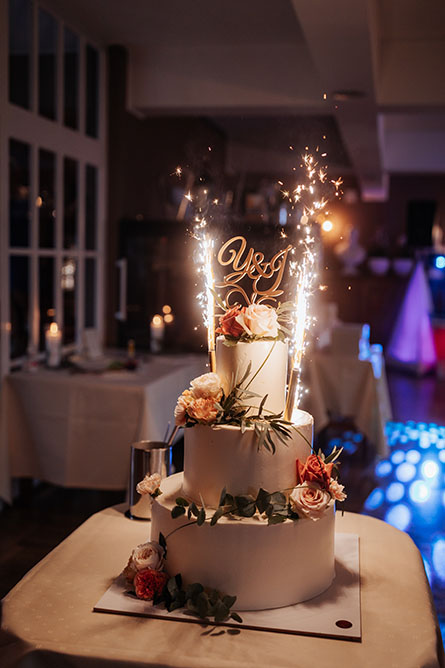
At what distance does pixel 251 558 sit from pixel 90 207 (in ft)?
12.6

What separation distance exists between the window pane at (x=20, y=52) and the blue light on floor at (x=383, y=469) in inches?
122

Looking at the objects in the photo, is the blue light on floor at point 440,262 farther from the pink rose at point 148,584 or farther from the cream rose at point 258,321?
the pink rose at point 148,584

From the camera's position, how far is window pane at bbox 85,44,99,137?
4.78 meters

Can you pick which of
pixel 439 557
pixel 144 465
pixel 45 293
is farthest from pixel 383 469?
pixel 144 465

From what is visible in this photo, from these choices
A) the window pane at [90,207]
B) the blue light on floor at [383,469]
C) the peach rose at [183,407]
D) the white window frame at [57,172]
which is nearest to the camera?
the peach rose at [183,407]

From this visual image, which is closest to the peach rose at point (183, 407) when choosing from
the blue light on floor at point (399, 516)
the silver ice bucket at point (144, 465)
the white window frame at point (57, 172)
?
the silver ice bucket at point (144, 465)

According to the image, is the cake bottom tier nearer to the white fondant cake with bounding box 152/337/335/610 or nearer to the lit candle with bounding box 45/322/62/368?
the white fondant cake with bounding box 152/337/335/610

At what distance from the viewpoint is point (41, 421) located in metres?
3.66

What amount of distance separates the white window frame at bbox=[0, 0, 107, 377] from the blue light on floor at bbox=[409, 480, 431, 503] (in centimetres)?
228

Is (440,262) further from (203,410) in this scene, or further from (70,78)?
(203,410)

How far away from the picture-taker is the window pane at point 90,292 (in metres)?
4.88

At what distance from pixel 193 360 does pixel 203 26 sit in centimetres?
209

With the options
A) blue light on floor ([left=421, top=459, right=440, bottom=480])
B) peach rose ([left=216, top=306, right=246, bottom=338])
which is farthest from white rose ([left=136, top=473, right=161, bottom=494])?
blue light on floor ([left=421, top=459, right=440, bottom=480])

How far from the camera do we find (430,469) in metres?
4.69
